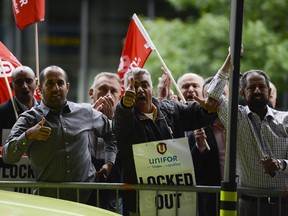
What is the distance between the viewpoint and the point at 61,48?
97.7ft

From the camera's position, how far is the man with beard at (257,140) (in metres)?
7.60

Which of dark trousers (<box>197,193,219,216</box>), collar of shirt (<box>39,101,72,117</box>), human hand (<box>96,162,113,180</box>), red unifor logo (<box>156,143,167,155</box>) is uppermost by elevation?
collar of shirt (<box>39,101,72,117</box>)

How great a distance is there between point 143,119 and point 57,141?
772 millimetres

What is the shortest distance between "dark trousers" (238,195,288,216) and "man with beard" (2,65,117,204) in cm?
135

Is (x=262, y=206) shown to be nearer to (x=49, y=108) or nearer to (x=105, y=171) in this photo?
(x=105, y=171)

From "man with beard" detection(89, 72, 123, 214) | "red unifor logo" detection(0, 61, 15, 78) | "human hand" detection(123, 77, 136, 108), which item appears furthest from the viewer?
"red unifor logo" detection(0, 61, 15, 78)

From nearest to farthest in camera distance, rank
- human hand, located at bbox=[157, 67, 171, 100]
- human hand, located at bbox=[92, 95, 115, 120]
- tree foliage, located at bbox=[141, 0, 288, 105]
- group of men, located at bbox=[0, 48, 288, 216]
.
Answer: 1. group of men, located at bbox=[0, 48, 288, 216]
2. human hand, located at bbox=[92, 95, 115, 120]
3. human hand, located at bbox=[157, 67, 171, 100]
4. tree foliage, located at bbox=[141, 0, 288, 105]

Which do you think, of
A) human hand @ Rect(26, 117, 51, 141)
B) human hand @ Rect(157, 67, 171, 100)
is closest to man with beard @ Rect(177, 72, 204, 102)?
human hand @ Rect(157, 67, 171, 100)

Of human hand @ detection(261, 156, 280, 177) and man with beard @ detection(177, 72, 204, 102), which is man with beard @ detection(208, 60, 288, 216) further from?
man with beard @ detection(177, 72, 204, 102)

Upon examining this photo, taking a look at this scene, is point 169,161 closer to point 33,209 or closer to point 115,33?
point 33,209

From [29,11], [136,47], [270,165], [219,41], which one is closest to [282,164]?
[270,165]

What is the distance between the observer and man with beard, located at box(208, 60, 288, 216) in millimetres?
7598

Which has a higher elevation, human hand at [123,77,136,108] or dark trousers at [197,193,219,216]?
human hand at [123,77,136,108]

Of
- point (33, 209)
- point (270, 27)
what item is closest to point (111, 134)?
point (33, 209)
